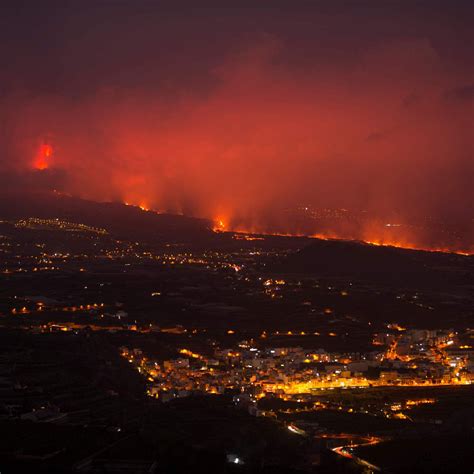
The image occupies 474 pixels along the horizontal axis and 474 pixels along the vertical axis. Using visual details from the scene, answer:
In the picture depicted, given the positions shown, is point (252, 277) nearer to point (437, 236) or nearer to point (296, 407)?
point (437, 236)

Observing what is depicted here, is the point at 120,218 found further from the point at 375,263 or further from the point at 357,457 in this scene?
the point at 357,457

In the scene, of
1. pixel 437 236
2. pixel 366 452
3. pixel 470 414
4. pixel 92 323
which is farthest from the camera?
pixel 437 236

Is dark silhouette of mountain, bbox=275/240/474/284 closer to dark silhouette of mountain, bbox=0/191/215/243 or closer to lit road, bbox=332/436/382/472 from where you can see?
dark silhouette of mountain, bbox=0/191/215/243

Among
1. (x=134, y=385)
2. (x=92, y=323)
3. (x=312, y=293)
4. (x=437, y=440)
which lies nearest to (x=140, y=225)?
(x=312, y=293)

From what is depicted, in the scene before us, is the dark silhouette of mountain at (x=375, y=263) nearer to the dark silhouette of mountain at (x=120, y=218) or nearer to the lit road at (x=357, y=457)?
the dark silhouette of mountain at (x=120, y=218)

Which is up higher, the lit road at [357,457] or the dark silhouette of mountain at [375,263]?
the dark silhouette of mountain at [375,263]

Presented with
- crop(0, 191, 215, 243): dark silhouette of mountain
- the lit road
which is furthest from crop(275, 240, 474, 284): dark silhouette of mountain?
the lit road

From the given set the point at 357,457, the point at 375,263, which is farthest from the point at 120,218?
the point at 357,457

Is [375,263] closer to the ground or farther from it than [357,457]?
farther from it

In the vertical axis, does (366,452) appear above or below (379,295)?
below

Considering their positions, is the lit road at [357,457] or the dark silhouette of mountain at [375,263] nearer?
the lit road at [357,457]

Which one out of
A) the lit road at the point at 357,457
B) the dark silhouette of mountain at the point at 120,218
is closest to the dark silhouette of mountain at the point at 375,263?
the dark silhouette of mountain at the point at 120,218
